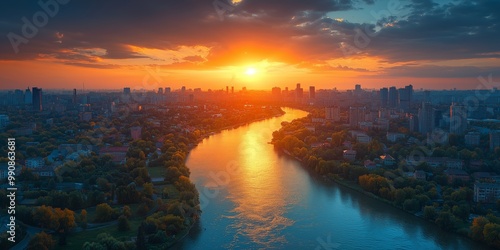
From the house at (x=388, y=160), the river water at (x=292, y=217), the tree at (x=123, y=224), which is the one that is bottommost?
the river water at (x=292, y=217)

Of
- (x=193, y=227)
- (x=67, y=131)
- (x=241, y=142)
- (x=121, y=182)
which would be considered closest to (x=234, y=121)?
(x=241, y=142)

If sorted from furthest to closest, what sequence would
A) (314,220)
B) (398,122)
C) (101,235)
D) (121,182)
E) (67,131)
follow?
1. (398,122)
2. (67,131)
3. (121,182)
4. (314,220)
5. (101,235)

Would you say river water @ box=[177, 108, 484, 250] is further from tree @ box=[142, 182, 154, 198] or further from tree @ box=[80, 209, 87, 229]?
tree @ box=[80, 209, 87, 229]

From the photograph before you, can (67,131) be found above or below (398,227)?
above

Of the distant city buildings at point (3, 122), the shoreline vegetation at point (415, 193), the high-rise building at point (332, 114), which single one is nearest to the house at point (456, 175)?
the shoreline vegetation at point (415, 193)

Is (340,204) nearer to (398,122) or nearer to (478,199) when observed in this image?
(478,199)

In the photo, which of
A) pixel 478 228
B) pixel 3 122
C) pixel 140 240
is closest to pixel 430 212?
pixel 478 228

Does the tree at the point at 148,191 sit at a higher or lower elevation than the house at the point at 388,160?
lower

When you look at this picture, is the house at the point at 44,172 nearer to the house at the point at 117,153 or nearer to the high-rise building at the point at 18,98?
the house at the point at 117,153
